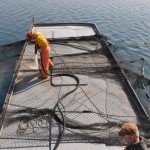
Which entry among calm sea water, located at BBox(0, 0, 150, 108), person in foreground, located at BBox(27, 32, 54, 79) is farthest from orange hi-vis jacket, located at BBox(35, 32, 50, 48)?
calm sea water, located at BBox(0, 0, 150, 108)

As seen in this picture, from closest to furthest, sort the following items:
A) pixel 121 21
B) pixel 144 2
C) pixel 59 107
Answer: pixel 59 107, pixel 121 21, pixel 144 2

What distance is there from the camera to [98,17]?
24766mm

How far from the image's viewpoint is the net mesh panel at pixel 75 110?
25.8 ft

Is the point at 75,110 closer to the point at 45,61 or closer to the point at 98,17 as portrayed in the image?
the point at 45,61

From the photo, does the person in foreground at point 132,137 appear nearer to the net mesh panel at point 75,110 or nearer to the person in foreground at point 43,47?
the net mesh panel at point 75,110

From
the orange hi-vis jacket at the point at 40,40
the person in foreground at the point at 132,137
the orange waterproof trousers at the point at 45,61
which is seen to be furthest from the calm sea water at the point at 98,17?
the person in foreground at the point at 132,137

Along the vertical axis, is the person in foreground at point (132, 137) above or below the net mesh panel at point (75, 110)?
above

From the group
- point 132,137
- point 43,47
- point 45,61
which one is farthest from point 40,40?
point 132,137

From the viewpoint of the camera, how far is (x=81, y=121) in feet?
28.1

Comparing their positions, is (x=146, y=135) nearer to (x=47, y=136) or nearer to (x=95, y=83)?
(x=47, y=136)

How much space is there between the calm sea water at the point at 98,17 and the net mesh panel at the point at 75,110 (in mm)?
5247

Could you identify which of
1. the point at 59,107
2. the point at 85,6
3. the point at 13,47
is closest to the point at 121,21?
the point at 85,6

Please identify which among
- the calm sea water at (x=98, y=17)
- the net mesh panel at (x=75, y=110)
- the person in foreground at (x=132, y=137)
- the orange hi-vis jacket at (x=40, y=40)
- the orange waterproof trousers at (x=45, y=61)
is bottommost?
the calm sea water at (x=98, y=17)

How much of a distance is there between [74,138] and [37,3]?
22694mm
